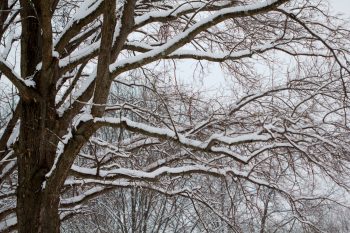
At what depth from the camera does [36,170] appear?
14.7 ft

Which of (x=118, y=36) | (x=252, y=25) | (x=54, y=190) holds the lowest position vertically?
(x=54, y=190)

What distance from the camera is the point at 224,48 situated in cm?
643

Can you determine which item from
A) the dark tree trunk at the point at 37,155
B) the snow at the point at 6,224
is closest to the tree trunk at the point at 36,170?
the dark tree trunk at the point at 37,155

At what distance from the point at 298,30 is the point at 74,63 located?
2762mm

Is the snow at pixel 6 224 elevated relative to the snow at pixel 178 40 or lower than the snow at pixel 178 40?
lower

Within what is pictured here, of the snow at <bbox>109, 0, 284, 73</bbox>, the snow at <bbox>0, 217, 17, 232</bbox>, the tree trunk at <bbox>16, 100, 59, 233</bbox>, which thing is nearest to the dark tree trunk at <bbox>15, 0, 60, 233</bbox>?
the tree trunk at <bbox>16, 100, 59, 233</bbox>

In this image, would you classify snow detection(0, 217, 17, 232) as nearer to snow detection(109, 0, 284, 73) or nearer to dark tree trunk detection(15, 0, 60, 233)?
dark tree trunk detection(15, 0, 60, 233)

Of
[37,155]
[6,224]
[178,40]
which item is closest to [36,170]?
[37,155]

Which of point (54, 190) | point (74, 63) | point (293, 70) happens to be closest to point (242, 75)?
point (293, 70)

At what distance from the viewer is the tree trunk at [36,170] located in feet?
14.0

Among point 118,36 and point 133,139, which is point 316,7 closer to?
point 118,36

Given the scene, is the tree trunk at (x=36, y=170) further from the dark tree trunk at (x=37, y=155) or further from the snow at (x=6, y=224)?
the snow at (x=6, y=224)

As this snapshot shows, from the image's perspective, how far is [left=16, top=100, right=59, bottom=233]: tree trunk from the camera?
4273mm

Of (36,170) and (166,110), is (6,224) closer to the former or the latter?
(36,170)
